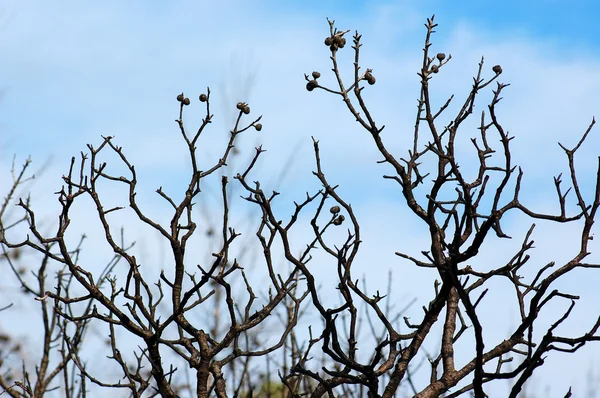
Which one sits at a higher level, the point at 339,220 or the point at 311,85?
the point at 311,85

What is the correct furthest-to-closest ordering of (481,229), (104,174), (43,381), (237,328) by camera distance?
1. (43,381)
2. (104,174)
3. (237,328)
4. (481,229)

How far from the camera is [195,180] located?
4.33 meters

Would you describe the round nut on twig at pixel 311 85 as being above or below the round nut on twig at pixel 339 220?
above

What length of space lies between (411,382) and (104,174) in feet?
13.4

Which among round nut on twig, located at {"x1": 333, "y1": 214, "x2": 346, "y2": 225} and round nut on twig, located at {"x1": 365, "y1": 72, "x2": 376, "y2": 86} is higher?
round nut on twig, located at {"x1": 365, "y1": 72, "x2": 376, "y2": 86}

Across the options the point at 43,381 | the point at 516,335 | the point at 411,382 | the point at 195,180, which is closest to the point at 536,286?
the point at 516,335

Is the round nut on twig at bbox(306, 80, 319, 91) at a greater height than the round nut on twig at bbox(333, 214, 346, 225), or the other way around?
the round nut on twig at bbox(306, 80, 319, 91)

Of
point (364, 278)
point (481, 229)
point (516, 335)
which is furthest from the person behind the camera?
point (364, 278)

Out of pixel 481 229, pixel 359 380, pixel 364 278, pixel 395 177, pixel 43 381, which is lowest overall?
pixel 359 380

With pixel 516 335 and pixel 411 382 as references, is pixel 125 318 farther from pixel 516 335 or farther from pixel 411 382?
pixel 411 382

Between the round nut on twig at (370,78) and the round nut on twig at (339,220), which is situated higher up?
the round nut on twig at (370,78)

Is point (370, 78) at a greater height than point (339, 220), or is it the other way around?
point (370, 78)

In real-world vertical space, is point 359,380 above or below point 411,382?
below

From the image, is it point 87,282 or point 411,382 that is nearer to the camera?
point 87,282
